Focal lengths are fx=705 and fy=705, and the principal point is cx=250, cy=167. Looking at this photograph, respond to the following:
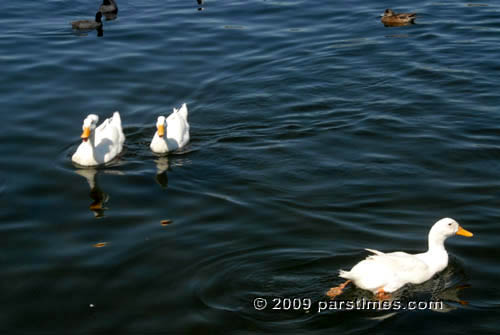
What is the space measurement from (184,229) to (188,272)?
135cm

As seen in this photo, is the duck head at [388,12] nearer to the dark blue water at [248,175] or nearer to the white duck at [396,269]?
the dark blue water at [248,175]

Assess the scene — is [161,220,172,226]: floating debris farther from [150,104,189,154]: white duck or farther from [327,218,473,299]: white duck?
[327,218,473,299]: white duck

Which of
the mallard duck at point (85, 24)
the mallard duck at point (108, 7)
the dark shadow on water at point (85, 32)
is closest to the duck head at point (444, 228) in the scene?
the dark shadow on water at point (85, 32)

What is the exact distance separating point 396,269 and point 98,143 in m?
7.08

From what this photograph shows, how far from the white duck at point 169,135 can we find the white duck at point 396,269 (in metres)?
5.86

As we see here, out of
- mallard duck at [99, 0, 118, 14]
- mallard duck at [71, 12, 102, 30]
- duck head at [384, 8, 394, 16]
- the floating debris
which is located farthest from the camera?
mallard duck at [99, 0, 118, 14]

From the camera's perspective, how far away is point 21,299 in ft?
31.0

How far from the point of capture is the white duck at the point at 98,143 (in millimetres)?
13586

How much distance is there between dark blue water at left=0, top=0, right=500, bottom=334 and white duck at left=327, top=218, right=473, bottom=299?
210mm

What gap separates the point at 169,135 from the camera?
14.1 m

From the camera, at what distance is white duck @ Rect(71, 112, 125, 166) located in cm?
1359

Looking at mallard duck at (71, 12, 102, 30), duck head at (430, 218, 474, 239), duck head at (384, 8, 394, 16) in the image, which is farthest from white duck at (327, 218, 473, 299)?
mallard duck at (71, 12, 102, 30)
